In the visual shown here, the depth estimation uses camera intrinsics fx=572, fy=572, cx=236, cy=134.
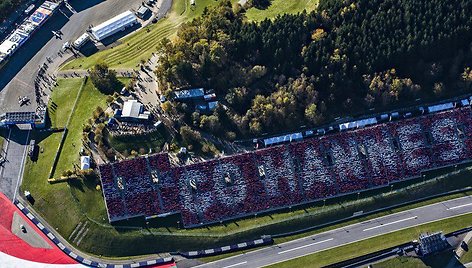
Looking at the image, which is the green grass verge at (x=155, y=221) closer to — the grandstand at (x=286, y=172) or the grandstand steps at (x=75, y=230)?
the grandstand steps at (x=75, y=230)

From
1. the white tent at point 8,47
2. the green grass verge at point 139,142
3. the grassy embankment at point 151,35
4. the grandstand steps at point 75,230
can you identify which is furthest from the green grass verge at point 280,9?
the grandstand steps at point 75,230

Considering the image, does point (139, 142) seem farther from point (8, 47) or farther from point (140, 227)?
point (8, 47)

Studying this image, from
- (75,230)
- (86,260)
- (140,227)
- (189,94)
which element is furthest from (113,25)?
(86,260)

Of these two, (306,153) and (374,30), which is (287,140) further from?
(374,30)

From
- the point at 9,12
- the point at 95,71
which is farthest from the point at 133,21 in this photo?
the point at 9,12

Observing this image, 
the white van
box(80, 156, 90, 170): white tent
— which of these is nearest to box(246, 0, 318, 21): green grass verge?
the white van

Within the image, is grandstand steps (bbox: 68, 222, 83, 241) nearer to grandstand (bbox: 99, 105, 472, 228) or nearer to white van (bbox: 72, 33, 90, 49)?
grandstand (bbox: 99, 105, 472, 228)
